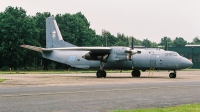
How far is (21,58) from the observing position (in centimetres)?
7900

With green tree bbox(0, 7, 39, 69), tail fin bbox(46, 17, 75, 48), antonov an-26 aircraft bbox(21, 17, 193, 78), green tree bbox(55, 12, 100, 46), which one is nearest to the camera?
antonov an-26 aircraft bbox(21, 17, 193, 78)

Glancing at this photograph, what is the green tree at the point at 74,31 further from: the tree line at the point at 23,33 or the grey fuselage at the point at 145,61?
the grey fuselage at the point at 145,61

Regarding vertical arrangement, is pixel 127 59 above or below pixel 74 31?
below

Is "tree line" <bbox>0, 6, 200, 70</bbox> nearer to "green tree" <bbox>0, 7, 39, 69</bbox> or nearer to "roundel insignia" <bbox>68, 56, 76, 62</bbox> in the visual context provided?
"green tree" <bbox>0, 7, 39, 69</bbox>

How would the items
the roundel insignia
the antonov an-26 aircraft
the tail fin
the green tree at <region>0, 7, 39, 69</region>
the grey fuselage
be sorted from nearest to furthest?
the grey fuselage → the antonov an-26 aircraft → the roundel insignia → the tail fin → the green tree at <region>0, 7, 39, 69</region>

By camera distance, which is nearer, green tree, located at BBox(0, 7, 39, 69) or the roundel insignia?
the roundel insignia

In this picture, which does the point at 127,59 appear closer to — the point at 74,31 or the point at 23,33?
the point at 23,33

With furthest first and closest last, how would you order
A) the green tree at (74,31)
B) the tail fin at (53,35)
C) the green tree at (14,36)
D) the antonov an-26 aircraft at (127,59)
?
1. the green tree at (74,31)
2. the green tree at (14,36)
3. the tail fin at (53,35)
4. the antonov an-26 aircraft at (127,59)

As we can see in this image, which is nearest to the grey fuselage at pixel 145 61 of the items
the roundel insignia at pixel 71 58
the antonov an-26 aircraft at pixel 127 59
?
the antonov an-26 aircraft at pixel 127 59

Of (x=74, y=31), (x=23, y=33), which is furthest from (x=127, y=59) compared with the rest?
(x=74, y=31)

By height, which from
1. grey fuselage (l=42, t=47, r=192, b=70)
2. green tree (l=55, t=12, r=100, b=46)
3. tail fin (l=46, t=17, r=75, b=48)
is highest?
green tree (l=55, t=12, r=100, b=46)

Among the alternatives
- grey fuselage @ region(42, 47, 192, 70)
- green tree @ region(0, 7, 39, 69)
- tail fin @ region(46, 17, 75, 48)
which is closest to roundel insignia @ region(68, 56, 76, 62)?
grey fuselage @ region(42, 47, 192, 70)

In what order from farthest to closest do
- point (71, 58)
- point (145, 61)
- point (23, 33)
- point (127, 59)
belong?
1. point (23, 33)
2. point (71, 58)
3. point (145, 61)
4. point (127, 59)

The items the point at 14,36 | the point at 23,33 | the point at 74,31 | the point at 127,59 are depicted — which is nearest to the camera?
the point at 127,59
